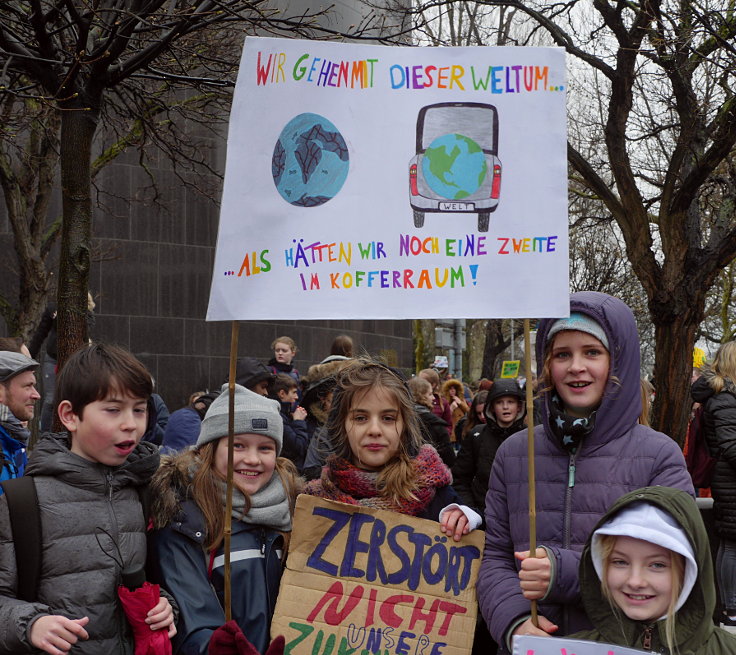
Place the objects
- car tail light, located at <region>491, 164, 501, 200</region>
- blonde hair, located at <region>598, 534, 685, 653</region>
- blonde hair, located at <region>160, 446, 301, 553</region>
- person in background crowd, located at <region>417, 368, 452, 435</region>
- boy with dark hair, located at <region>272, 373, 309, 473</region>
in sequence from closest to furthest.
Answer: blonde hair, located at <region>598, 534, 685, 653</region> → car tail light, located at <region>491, 164, 501, 200</region> → blonde hair, located at <region>160, 446, 301, 553</region> → boy with dark hair, located at <region>272, 373, 309, 473</region> → person in background crowd, located at <region>417, 368, 452, 435</region>

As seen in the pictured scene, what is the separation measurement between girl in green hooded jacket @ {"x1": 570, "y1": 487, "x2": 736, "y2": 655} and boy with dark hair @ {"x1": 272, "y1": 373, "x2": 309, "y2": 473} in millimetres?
4138

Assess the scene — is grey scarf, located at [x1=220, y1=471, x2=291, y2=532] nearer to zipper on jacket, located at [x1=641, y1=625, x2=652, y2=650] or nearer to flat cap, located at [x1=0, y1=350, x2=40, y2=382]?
zipper on jacket, located at [x1=641, y1=625, x2=652, y2=650]

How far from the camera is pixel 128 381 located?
3115 millimetres

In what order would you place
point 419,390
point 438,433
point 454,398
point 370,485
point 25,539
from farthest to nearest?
point 454,398, point 419,390, point 438,433, point 370,485, point 25,539

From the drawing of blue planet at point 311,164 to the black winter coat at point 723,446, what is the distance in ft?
13.8

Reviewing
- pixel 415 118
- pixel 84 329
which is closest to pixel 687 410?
pixel 84 329

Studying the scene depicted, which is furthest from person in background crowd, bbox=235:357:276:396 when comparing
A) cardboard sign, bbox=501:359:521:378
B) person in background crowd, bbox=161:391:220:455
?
cardboard sign, bbox=501:359:521:378

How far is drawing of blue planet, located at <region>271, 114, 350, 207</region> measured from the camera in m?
3.15

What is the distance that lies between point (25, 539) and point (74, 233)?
12.9 feet

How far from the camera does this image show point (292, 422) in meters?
7.23

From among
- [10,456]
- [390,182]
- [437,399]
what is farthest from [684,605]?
[437,399]

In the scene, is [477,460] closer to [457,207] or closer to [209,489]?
[209,489]

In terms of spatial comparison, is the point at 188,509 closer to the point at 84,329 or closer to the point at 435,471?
the point at 435,471

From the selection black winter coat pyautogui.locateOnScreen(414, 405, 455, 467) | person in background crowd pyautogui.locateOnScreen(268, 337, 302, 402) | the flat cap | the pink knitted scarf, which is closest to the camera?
the pink knitted scarf
